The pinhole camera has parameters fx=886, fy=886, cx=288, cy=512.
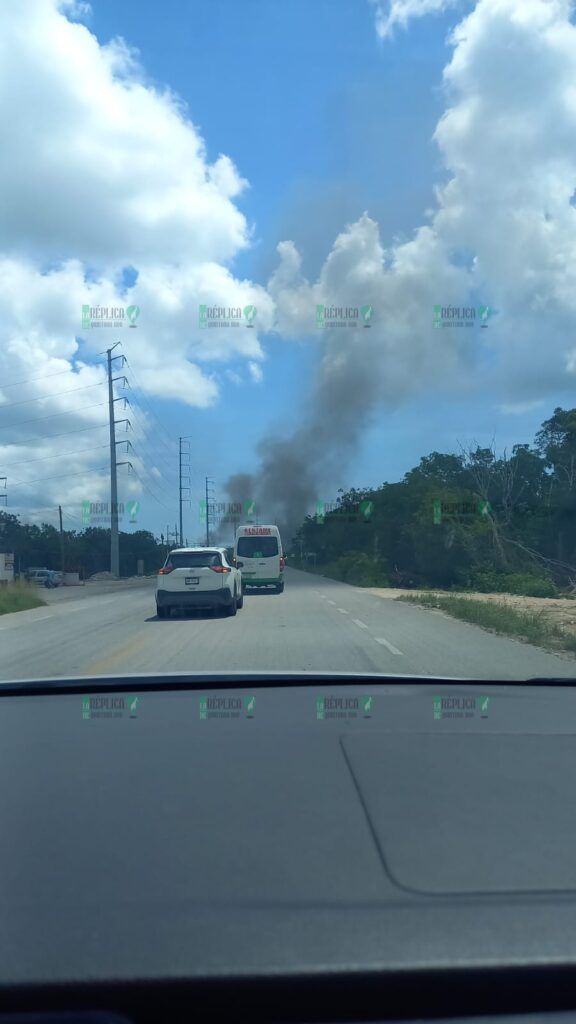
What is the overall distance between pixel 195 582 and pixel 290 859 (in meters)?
15.7

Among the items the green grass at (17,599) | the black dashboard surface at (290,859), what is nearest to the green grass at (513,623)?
the black dashboard surface at (290,859)

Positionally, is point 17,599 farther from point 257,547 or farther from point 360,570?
point 360,570

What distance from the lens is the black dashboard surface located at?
111 inches

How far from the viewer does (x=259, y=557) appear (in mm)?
32781

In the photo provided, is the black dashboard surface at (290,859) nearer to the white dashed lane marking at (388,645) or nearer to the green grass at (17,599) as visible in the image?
the white dashed lane marking at (388,645)

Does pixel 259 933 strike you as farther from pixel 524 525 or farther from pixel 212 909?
pixel 524 525

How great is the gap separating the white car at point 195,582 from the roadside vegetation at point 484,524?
18449mm

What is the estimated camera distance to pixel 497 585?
36.7 m

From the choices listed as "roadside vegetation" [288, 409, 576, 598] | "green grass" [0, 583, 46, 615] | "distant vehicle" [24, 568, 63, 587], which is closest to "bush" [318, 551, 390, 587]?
"roadside vegetation" [288, 409, 576, 598]

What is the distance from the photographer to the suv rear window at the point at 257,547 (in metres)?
32.8

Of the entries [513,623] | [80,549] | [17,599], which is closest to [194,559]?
[513,623]

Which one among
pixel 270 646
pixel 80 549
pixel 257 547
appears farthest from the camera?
pixel 80 549

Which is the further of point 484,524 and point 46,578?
point 46,578

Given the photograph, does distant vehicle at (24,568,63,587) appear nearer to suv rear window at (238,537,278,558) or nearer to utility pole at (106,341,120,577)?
utility pole at (106,341,120,577)
